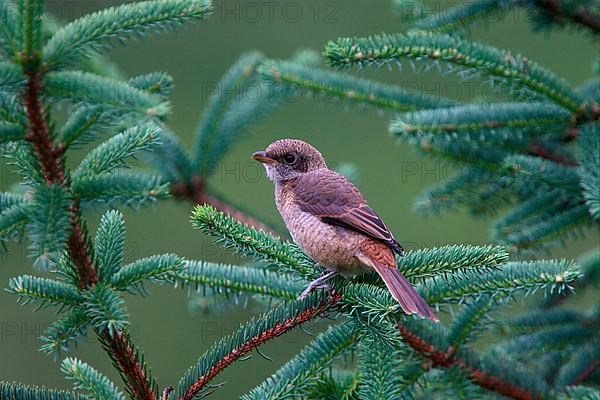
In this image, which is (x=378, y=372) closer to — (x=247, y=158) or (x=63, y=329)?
(x=63, y=329)

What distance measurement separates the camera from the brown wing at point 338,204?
3233 millimetres

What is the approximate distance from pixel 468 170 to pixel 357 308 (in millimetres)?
1545

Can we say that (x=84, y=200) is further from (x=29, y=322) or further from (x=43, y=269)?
(x=29, y=322)

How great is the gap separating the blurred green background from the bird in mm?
2958

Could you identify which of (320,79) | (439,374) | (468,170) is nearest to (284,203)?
(320,79)

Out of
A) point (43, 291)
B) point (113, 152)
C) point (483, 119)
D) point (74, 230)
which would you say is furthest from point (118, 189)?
point (483, 119)

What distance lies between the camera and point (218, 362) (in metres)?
2.36

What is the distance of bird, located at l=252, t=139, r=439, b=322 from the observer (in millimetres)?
2796

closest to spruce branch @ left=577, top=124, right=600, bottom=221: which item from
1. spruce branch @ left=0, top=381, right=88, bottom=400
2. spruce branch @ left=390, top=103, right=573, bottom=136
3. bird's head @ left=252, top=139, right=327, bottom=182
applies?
spruce branch @ left=390, top=103, right=573, bottom=136

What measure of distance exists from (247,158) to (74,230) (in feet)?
18.7

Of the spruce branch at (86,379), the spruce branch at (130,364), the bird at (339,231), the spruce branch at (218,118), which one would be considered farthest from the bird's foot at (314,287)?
the spruce branch at (218,118)

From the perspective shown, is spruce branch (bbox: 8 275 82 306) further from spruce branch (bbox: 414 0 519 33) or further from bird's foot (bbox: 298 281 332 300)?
spruce branch (bbox: 414 0 519 33)

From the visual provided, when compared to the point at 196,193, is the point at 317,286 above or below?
below

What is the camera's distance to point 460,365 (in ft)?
9.74
